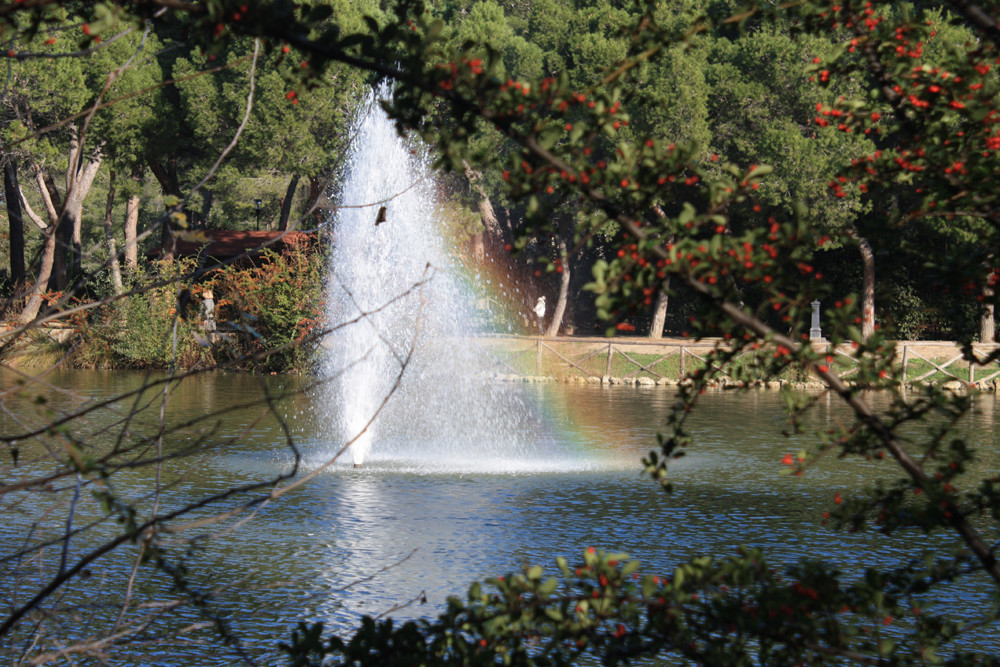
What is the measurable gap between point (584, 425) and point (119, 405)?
8.70 meters

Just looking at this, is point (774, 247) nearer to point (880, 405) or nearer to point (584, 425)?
point (584, 425)

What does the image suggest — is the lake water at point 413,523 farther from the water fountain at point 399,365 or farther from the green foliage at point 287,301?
the green foliage at point 287,301

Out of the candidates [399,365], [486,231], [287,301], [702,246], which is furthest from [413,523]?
[486,231]

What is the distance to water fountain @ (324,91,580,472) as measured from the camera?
16.4 m

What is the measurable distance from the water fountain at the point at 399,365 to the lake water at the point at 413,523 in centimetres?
58

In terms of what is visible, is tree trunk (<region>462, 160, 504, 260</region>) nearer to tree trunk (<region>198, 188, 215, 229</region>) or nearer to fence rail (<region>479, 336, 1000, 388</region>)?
fence rail (<region>479, 336, 1000, 388</region>)

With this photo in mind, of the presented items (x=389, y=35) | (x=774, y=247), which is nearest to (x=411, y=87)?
(x=389, y=35)

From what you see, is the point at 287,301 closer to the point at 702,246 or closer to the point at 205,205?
the point at 205,205

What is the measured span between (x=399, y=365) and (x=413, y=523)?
10.3 m

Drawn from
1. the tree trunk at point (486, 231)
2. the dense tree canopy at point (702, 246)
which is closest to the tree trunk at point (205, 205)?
the tree trunk at point (486, 231)

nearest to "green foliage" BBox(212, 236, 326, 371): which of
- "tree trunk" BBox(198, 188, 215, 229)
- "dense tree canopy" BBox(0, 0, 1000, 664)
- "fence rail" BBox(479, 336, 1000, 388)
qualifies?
"fence rail" BBox(479, 336, 1000, 388)

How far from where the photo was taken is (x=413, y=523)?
10.8 meters

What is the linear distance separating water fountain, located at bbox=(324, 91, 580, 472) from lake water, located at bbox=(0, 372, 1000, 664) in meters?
0.58

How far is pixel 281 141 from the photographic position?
34.8 meters
